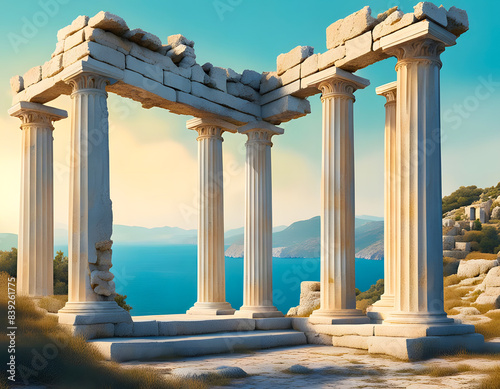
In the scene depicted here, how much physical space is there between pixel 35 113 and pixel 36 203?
11.7 ft

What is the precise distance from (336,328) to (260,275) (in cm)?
500

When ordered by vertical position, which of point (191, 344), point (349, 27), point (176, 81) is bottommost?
point (191, 344)

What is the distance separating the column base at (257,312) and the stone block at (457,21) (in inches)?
487

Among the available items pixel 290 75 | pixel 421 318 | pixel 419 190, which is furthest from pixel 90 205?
pixel 421 318

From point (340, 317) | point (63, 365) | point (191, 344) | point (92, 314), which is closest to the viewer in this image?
point (63, 365)

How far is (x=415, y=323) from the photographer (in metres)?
16.2

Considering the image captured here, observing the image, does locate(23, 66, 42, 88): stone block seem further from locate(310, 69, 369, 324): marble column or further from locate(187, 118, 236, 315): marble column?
locate(310, 69, 369, 324): marble column

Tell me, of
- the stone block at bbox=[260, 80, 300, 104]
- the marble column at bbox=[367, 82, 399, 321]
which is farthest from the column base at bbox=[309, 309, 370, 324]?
the stone block at bbox=[260, 80, 300, 104]

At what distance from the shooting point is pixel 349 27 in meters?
19.6

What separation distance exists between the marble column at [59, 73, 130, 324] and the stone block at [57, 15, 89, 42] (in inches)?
69.8

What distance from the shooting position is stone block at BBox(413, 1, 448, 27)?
16625 mm

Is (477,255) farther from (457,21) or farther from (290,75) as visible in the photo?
(457,21)

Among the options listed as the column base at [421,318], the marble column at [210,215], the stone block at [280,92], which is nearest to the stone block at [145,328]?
the marble column at [210,215]

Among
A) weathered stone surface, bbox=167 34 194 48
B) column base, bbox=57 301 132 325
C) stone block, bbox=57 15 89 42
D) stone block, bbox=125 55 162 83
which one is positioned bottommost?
column base, bbox=57 301 132 325
